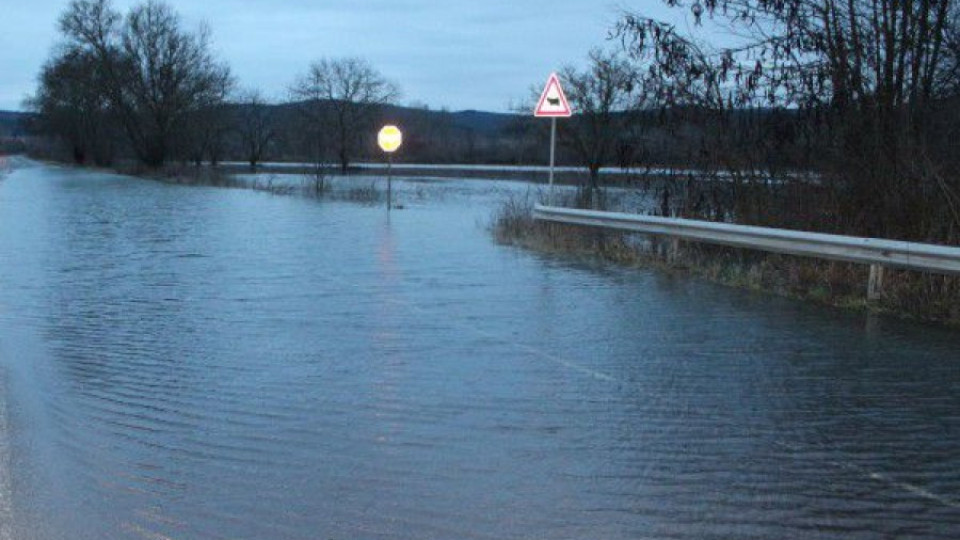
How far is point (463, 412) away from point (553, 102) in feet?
36.7

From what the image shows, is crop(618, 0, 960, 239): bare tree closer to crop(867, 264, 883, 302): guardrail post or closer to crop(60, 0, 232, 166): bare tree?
crop(867, 264, 883, 302): guardrail post

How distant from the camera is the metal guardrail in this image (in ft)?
31.5

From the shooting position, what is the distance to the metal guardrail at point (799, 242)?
31.5ft

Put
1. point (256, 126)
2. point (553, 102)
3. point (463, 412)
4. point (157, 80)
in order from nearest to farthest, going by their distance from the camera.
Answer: point (463, 412)
point (553, 102)
point (157, 80)
point (256, 126)

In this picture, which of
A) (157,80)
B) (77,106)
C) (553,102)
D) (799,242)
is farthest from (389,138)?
(77,106)

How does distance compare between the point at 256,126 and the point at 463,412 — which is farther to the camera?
the point at 256,126

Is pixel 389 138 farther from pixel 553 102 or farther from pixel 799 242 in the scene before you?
pixel 799 242

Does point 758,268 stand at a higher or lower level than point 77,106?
lower

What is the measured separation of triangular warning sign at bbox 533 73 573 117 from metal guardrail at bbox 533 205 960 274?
1657mm

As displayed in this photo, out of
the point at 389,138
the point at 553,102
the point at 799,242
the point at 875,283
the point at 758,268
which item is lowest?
the point at 758,268

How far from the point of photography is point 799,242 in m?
11.5

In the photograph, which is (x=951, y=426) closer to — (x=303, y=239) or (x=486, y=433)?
(x=486, y=433)

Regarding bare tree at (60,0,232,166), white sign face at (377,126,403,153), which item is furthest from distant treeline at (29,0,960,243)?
bare tree at (60,0,232,166)

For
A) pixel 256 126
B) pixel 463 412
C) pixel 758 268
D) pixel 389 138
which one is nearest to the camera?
pixel 463 412
